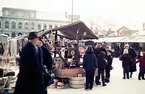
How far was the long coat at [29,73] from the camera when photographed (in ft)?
11.7

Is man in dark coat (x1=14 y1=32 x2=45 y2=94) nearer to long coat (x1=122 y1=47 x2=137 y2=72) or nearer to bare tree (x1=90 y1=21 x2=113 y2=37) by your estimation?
long coat (x1=122 y1=47 x2=137 y2=72)

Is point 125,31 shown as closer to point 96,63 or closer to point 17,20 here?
point 17,20

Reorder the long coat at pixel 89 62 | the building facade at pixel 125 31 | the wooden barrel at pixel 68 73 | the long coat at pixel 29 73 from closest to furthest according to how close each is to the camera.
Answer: the long coat at pixel 29 73
the long coat at pixel 89 62
the wooden barrel at pixel 68 73
the building facade at pixel 125 31

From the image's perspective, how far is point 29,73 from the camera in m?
3.56

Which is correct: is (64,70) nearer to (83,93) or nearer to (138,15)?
(83,93)

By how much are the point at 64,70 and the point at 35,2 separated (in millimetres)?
2447

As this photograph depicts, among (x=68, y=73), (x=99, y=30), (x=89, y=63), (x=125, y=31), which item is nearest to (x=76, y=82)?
(x=68, y=73)

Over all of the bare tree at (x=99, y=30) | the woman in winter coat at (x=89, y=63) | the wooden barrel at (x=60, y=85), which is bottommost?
the wooden barrel at (x=60, y=85)

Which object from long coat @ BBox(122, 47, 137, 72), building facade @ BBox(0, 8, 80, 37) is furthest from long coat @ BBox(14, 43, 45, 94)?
building facade @ BBox(0, 8, 80, 37)

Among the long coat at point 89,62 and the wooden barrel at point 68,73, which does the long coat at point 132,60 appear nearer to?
the wooden barrel at point 68,73

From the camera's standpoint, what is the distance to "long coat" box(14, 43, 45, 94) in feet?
11.7

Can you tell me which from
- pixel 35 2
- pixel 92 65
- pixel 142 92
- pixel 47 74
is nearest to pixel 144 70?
pixel 142 92

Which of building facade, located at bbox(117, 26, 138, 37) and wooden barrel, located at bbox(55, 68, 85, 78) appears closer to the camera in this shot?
wooden barrel, located at bbox(55, 68, 85, 78)

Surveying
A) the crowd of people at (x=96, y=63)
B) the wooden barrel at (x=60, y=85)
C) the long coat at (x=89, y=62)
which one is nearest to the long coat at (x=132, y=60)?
the crowd of people at (x=96, y=63)
